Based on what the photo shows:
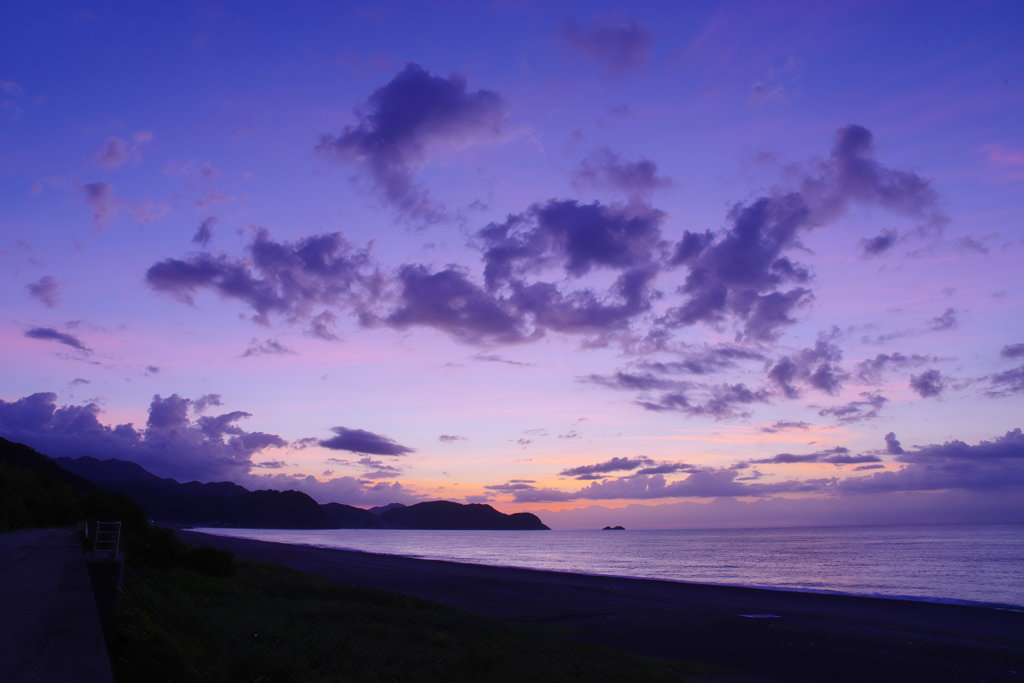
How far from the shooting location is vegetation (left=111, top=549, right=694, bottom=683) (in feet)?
28.2

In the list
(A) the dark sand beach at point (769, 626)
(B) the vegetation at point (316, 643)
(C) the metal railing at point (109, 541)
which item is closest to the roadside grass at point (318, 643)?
(B) the vegetation at point (316, 643)

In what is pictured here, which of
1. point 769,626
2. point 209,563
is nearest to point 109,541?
point 209,563

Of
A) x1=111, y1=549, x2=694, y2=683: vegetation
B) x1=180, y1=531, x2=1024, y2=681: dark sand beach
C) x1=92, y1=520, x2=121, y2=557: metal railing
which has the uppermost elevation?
x1=92, y1=520, x2=121, y2=557: metal railing

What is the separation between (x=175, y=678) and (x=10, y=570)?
7327mm

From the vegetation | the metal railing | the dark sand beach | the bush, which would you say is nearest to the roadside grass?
the vegetation

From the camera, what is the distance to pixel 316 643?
518 inches

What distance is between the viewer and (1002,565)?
59125 mm

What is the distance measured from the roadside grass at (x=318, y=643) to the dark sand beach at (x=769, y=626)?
9.32ft

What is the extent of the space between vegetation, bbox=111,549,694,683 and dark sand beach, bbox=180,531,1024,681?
3280mm

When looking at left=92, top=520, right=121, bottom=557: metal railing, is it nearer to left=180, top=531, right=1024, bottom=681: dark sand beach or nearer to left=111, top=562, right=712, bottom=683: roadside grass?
left=111, top=562, right=712, bottom=683: roadside grass

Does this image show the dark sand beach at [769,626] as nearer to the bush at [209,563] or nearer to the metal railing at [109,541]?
the bush at [209,563]

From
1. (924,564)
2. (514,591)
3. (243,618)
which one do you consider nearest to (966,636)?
(514,591)

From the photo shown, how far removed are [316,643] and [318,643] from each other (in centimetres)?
4

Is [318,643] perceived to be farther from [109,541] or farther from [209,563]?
[209,563]
